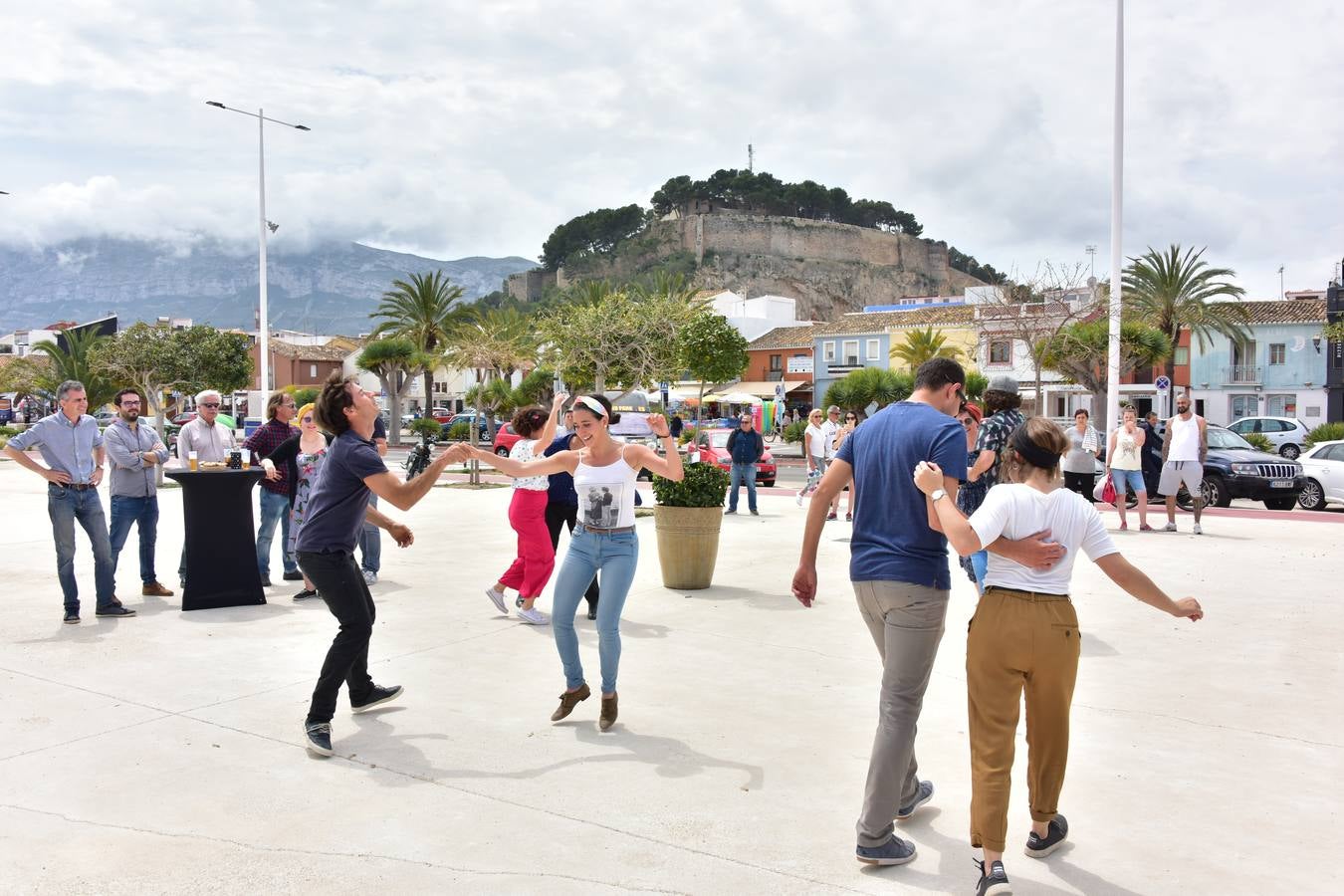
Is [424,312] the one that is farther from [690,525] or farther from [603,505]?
[603,505]

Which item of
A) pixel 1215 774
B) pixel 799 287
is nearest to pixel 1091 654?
pixel 1215 774

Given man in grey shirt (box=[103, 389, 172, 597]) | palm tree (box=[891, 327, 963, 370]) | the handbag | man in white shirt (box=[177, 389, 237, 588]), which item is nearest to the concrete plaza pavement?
man in grey shirt (box=[103, 389, 172, 597])

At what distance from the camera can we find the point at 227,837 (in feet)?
12.7

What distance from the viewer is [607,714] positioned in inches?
205

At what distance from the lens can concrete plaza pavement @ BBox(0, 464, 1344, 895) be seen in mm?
3650

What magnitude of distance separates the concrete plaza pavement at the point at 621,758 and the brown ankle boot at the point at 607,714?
9 centimetres

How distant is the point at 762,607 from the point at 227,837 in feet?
16.7

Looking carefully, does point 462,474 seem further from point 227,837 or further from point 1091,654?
point 227,837

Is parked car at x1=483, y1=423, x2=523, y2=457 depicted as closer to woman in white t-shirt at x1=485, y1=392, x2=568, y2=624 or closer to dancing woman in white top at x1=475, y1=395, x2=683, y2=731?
woman in white t-shirt at x1=485, y1=392, x2=568, y2=624

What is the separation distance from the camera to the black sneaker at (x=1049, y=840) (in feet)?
12.3

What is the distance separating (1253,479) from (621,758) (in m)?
16.6

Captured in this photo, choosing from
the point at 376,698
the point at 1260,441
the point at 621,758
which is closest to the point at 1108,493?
the point at 621,758

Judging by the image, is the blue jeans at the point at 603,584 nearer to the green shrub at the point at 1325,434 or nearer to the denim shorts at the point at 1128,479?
the denim shorts at the point at 1128,479

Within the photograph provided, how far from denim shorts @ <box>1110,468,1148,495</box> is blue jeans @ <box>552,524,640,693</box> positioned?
1019 centimetres
